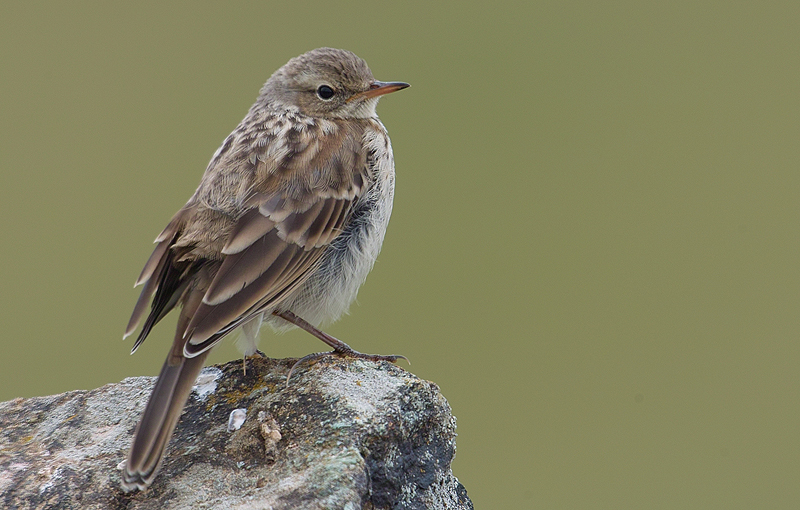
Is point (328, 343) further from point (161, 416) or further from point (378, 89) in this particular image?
point (378, 89)

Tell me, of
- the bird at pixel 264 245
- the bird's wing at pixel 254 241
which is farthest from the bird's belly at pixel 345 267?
the bird's wing at pixel 254 241

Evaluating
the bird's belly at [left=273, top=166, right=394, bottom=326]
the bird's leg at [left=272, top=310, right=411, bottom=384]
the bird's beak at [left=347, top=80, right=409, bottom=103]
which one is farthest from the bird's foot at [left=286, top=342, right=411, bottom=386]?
the bird's beak at [left=347, top=80, right=409, bottom=103]

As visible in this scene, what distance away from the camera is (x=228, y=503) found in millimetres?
3566

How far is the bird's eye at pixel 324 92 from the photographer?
618 centimetres

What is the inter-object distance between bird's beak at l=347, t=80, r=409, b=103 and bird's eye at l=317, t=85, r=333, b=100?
0.16 meters

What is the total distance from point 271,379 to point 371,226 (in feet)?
4.43

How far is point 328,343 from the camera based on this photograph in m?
4.99

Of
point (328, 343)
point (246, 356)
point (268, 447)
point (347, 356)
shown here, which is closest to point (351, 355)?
point (347, 356)

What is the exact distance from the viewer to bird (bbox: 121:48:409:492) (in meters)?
4.08

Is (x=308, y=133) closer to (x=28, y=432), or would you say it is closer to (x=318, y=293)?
(x=318, y=293)

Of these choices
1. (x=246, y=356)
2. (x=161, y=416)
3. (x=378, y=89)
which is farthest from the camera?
(x=378, y=89)

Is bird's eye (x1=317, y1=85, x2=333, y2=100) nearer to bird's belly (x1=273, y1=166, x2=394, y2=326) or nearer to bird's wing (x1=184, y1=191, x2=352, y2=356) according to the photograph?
bird's belly (x1=273, y1=166, x2=394, y2=326)

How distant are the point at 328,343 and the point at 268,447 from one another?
1.19 metres

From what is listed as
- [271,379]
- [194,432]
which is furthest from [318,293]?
[194,432]
